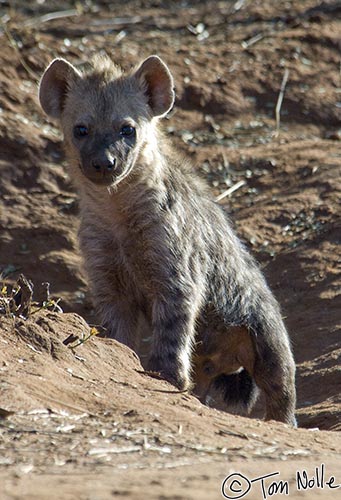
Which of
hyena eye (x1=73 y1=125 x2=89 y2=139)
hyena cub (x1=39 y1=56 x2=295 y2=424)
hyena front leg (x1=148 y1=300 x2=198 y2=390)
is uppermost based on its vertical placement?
hyena eye (x1=73 y1=125 x2=89 y2=139)

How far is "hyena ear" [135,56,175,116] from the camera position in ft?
19.9

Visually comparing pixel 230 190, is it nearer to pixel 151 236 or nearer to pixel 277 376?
pixel 277 376

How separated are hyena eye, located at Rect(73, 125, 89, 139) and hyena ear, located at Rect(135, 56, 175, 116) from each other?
0.52m

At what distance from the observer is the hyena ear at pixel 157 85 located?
6.07m

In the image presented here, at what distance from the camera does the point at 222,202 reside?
28.3 feet

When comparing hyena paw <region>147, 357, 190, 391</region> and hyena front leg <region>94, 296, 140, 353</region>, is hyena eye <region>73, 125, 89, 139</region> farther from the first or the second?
hyena paw <region>147, 357, 190, 391</region>

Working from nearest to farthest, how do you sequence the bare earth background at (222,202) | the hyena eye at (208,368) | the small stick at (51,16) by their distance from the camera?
the bare earth background at (222,202) → the hyena eye at (208,368) → the small stick at (51,16)

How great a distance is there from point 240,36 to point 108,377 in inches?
258

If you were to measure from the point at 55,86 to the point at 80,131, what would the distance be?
508mm

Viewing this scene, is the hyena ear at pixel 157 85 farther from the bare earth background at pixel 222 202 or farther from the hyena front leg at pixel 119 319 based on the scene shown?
the bare earth background at pixel 222 202

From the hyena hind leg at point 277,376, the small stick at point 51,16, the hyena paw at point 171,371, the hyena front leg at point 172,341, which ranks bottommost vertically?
the hyena hind leg at point 277,376
